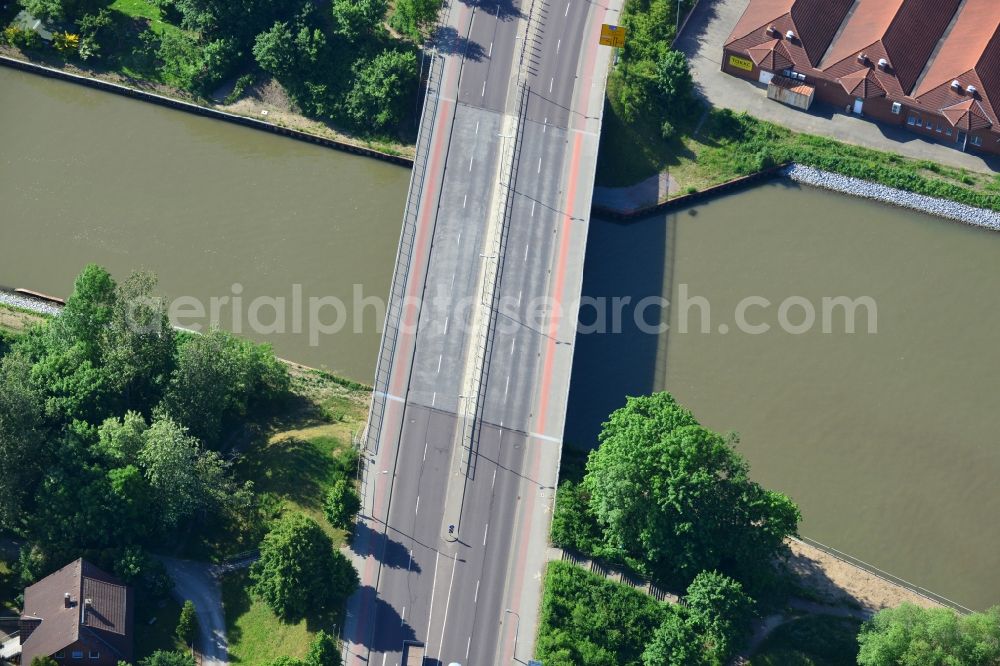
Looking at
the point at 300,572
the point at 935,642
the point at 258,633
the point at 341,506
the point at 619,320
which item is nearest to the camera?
the point at 935,642

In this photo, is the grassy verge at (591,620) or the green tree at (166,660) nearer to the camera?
the green tree at (166,660)

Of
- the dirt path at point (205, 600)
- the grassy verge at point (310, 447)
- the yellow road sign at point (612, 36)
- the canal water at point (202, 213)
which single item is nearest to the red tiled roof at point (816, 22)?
A: the yellow road sign at point (612, 36)

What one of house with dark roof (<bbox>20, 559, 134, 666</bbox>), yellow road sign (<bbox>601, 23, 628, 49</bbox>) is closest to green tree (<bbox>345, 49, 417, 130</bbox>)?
yellow road sign (<bbox>601, 23, 628, 49</bbox>)

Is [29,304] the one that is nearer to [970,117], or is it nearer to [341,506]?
[341,506]

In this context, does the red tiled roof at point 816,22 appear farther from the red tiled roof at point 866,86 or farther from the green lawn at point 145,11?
the green lawn at point 145,11

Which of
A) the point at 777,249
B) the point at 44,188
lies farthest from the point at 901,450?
the point at 44,188

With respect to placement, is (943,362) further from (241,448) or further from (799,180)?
A: (241,448)

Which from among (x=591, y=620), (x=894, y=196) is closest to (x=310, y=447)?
(x=591, y=620)
